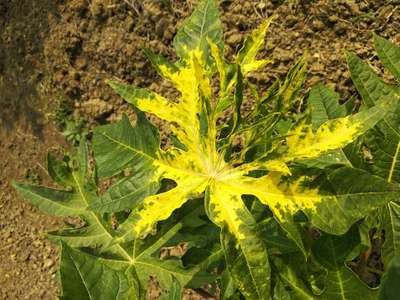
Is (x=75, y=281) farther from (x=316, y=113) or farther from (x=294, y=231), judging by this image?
(x=316, y=113)

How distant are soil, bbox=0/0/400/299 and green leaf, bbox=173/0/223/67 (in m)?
0.87

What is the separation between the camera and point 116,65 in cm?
→ 274

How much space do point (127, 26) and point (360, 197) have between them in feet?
6.71

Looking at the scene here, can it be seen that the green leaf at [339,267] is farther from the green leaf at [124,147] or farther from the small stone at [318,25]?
the small stone at [318,25]

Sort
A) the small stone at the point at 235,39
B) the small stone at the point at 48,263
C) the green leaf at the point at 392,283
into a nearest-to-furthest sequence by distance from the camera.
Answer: the green leaf at the point at 392,283
the small stone at the point at 235,39
the small stone at the point at 48,263

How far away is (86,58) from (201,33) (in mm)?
1773

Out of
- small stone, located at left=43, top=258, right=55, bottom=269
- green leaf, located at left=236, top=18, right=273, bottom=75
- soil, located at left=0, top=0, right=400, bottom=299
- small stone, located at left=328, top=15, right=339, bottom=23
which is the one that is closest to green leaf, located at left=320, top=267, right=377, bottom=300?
green leaf, located at left=236, top=18, right=273, bottom=75

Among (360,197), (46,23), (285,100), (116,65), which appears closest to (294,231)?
(360,197)

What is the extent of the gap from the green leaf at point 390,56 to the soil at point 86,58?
0.63 m

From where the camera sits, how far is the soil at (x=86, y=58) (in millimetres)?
2174

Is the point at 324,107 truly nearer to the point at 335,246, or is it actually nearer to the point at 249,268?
the point at 335,246

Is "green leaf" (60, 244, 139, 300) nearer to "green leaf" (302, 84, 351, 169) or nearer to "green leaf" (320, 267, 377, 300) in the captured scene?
"green leaf" (320, 267, 377, 300)

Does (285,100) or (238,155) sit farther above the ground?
(285,100)

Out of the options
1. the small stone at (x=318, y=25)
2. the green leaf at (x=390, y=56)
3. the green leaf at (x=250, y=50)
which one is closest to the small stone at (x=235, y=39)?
the small stone at (x=318, y=25)
